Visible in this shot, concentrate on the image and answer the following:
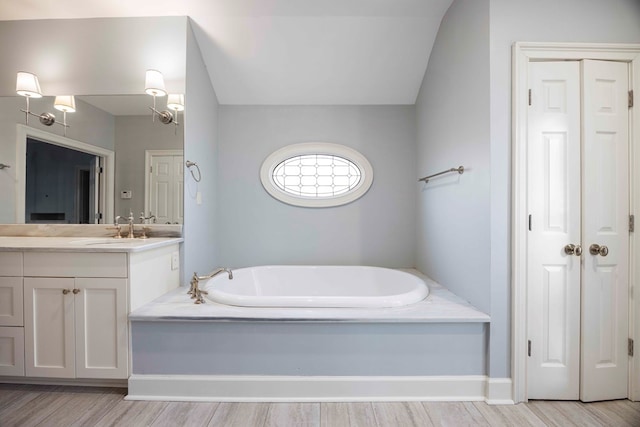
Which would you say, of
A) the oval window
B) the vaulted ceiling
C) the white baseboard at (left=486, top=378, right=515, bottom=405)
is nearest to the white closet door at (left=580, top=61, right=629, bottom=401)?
the white baseboard at (left=486, top=378, right=515, bottom=405)

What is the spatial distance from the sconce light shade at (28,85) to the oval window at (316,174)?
182 centimetres

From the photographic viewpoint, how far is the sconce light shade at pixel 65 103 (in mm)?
2268

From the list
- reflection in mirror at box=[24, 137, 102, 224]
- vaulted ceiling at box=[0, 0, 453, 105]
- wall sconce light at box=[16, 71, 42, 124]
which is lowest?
reflection in mirror at box=[24, 137, 102, 224]

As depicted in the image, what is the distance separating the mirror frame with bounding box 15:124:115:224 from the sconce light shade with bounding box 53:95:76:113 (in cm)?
22

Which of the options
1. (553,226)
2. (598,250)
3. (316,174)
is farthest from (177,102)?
(598,250)

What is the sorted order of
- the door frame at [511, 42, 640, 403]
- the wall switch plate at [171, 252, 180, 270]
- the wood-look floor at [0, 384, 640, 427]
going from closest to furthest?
the wood-look floor at [0, 384, 640, 427] → the door frame at [511, 42, 640, 403] → the wall switch plate at [171, 252, 180, 270]

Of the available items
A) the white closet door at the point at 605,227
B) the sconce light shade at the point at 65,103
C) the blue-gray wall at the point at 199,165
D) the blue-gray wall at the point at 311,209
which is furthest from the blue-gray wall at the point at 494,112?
the sconce light shade at the point at 65,103

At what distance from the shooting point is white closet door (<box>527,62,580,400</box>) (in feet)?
5.37

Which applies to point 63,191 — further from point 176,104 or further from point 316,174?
point 316,174

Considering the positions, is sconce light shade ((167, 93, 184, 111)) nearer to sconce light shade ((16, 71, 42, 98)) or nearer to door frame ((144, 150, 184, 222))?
door frame ((144, 150, 184, 222))

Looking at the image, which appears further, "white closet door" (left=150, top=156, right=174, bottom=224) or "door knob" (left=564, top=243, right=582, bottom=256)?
"white closet door" (left=150, top=156, right=174, bottom=224)

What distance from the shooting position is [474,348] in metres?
1.65

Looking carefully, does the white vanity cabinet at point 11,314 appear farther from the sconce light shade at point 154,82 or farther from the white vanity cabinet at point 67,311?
the sconce light shade at point 154,82

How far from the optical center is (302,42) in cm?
234
